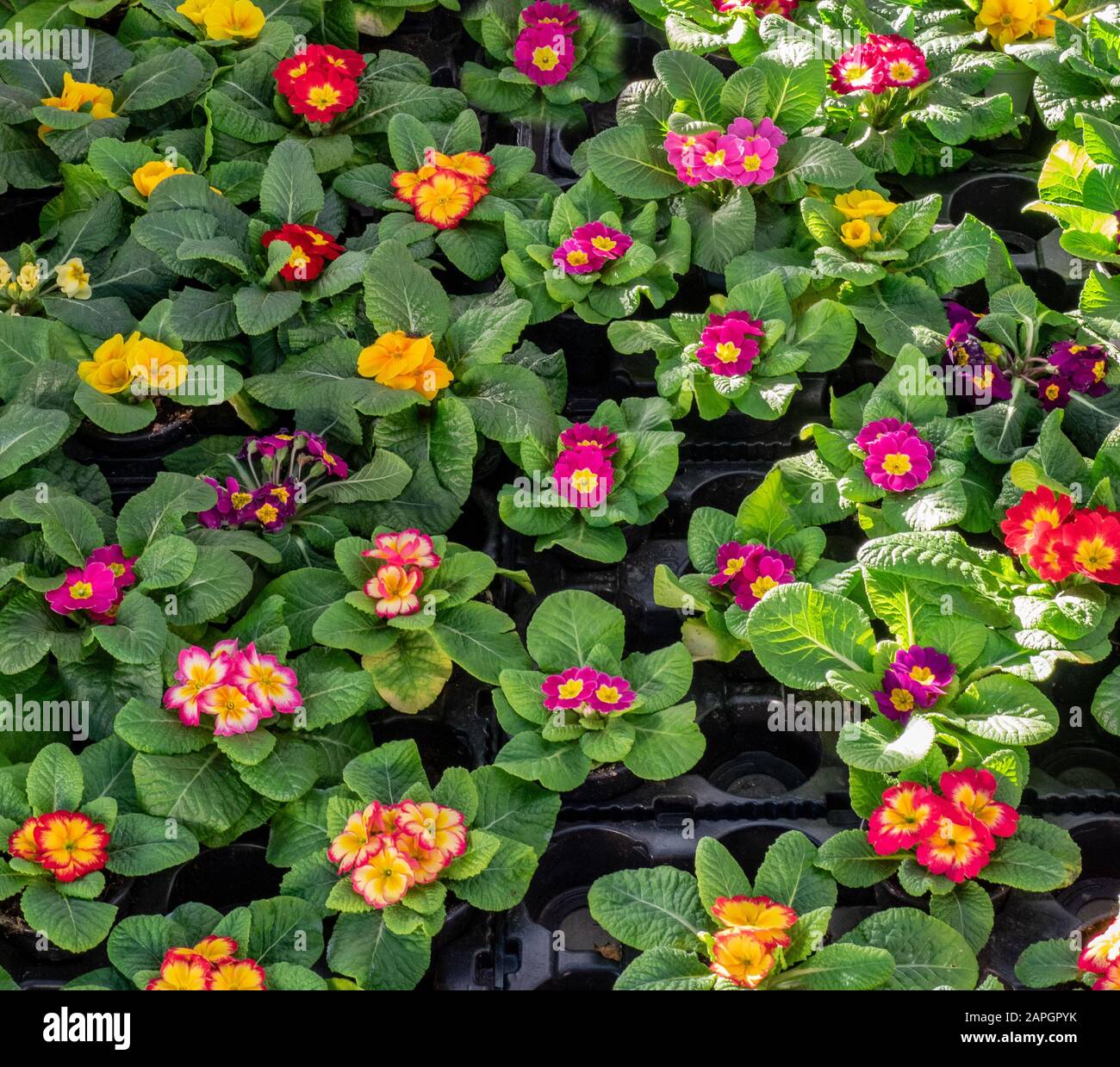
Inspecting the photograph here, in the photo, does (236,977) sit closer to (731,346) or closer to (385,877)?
(385,877)

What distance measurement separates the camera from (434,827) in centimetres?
233

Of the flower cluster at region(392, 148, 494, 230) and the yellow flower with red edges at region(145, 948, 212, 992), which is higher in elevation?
the flower cluster at region(392, 148, 494, 230)

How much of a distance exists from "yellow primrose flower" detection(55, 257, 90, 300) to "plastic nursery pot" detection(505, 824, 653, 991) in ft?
5.76

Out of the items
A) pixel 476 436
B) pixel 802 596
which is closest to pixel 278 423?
pixel 476 436

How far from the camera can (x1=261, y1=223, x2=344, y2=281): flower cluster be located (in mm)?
3137

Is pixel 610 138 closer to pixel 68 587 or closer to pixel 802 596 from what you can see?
pixel 802 596

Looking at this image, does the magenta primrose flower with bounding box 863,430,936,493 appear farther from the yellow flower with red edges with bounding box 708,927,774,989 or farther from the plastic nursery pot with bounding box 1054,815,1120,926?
the yellow flower with red edges with bounding box 708,927,774,989

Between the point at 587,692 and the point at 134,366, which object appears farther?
the point at 134,366

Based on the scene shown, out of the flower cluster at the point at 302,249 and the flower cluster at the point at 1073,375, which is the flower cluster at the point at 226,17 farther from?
the flower cluster at the point at 1073,375

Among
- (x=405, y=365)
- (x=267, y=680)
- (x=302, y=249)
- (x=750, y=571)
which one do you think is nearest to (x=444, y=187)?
(x=302, y=249)

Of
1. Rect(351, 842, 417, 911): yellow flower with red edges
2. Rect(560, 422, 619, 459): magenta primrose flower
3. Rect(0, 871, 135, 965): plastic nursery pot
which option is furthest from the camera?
Rect(560, 422, 619, 459): magenta primrose flower

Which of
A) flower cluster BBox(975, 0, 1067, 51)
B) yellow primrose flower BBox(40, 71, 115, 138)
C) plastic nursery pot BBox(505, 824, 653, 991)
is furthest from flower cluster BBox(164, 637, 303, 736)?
flower cluster BBox(975, 0, 1067, 51)

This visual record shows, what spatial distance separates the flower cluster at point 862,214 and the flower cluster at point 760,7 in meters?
0.76

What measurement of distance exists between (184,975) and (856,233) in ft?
7.24
